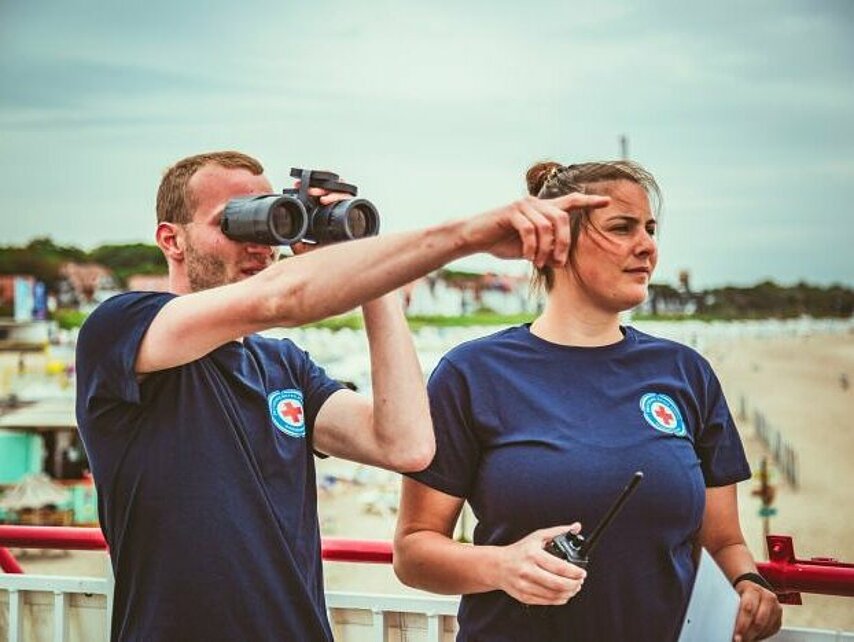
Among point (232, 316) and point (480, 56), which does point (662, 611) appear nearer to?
point (232, 316)

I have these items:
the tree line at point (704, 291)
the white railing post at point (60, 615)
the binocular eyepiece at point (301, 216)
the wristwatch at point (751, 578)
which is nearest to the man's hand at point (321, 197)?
→ the binocular eyepiece at point (301, 216)

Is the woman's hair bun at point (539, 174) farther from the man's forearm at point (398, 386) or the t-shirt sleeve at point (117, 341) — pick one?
the t-shirt sleeve at point (117, 341)

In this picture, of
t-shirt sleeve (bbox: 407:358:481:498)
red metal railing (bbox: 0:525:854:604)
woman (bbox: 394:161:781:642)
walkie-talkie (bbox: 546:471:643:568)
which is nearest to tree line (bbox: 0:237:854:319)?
red metal railing (bbox: 0:525:854:604)

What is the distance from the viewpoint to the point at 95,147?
68.4 metres

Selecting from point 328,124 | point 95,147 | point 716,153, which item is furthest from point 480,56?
point 95,147

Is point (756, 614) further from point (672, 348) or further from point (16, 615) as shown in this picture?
point (16, 615)

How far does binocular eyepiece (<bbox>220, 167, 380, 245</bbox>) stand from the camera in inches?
54.2

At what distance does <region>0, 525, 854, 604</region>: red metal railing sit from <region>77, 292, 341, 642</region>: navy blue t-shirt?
54 cm

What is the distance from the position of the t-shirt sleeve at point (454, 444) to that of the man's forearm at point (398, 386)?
0.03 meters

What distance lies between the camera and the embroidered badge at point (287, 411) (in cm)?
159

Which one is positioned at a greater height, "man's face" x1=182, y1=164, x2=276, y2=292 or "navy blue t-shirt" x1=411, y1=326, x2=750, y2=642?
"man's face" x1=182, y1=164, x2=276, y2=292

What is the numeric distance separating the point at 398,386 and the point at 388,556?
593mm

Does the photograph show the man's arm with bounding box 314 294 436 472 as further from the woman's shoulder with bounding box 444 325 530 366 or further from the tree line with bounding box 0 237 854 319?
the tree line with bounding box 0 237 854 319

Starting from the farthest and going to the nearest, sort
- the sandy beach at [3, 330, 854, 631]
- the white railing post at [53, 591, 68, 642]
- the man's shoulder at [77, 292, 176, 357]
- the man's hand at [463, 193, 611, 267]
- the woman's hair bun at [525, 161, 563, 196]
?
the sandy beach at [3, 330, 854, 631]
the white railing post at [53, 591, 68, 642]
the woman's hair bun at [525, 161, 563, 196]
the man's shoulder at [77, 292, 176, 357]
the man's hand at [463, 193, 611, 267]
